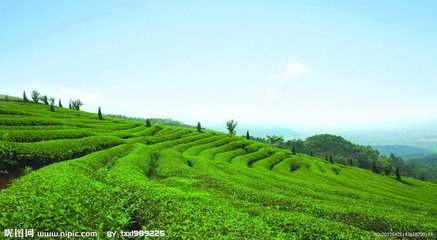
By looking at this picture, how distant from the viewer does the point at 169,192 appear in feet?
64.0

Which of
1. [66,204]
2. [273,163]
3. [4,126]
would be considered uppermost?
[4,126]

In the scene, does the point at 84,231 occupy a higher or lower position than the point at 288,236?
higher

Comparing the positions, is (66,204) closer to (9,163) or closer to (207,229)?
(207,229)

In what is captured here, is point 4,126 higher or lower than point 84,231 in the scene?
higher

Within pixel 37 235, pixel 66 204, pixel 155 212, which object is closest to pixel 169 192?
pixel 155 212

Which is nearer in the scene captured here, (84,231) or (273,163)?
(84,231)

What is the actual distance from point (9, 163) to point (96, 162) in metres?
7.96

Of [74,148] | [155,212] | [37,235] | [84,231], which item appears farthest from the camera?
[74,148]

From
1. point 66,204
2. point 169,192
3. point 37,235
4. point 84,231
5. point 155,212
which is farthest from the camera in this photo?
point 169,192

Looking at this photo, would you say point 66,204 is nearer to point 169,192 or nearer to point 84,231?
point 84,231

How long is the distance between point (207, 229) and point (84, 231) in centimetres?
521

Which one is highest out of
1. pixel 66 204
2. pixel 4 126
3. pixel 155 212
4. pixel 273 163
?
pixel 4 126

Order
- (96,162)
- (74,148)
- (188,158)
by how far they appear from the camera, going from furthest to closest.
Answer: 1. (188,158)
2. (74,148)
3. (96,162)

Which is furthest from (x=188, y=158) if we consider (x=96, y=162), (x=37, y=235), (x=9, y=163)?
(x=37, y=235)
